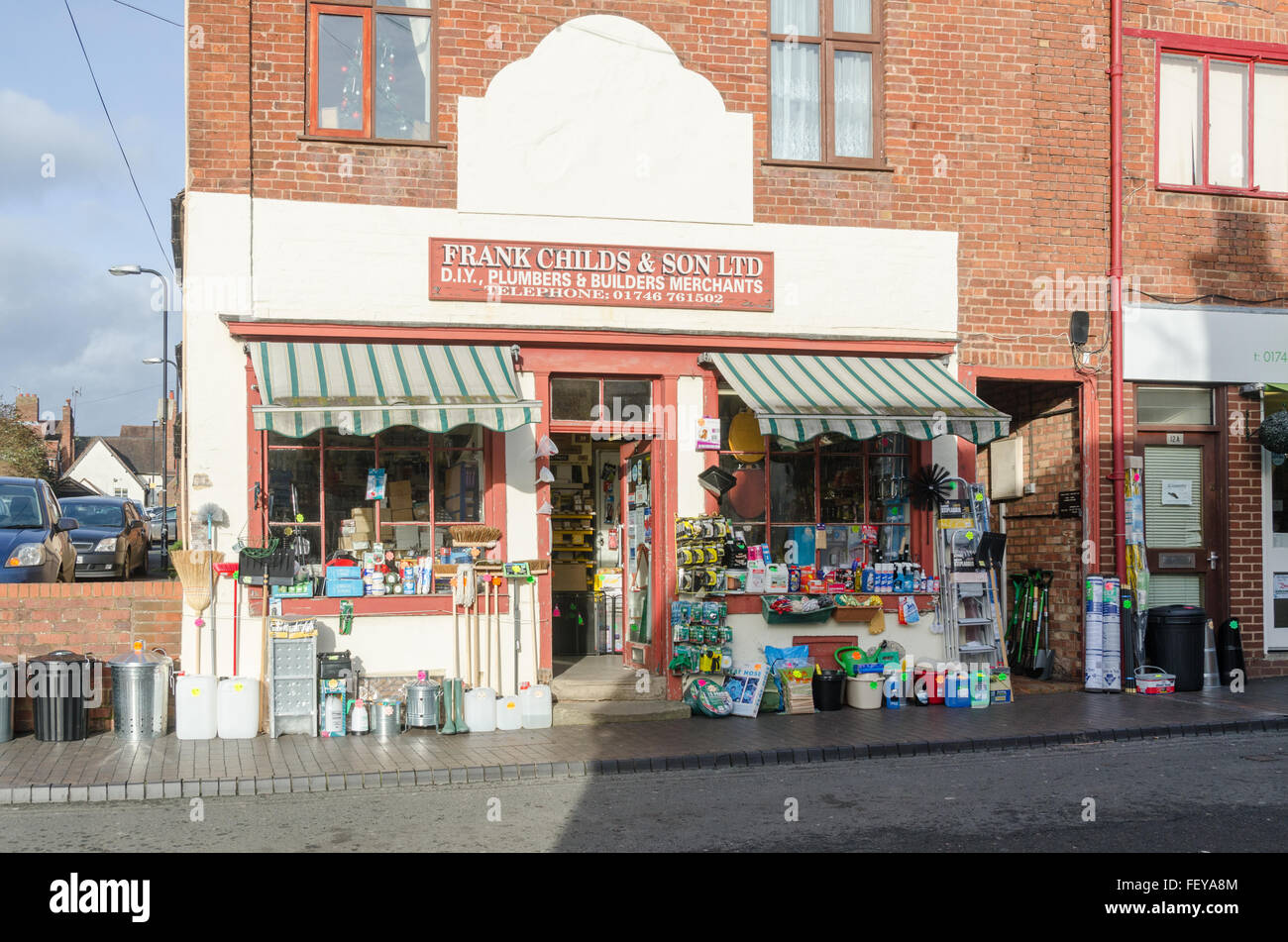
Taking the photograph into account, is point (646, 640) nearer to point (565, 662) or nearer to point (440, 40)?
point (565, 662)

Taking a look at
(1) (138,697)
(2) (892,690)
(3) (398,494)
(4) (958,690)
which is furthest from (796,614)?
(1) (138,697)

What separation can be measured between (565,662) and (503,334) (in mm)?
3727

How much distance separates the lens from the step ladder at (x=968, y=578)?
1335cm

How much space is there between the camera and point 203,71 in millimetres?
12023

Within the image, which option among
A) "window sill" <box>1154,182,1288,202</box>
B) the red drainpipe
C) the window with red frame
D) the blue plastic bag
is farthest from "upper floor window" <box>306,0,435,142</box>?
"window sill" <box>1154,182,1288,202</box>

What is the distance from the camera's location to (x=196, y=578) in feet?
37.2

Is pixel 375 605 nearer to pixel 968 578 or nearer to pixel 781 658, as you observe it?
pixel 781 658

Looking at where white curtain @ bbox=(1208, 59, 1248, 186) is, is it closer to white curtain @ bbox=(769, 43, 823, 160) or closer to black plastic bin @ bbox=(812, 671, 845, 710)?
white curtain @ bbox=(769, 43, 823, 160)

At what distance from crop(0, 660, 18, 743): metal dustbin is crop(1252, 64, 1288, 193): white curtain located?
550 inches

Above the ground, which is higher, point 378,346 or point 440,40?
point 440,40

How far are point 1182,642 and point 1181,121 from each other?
587 cm

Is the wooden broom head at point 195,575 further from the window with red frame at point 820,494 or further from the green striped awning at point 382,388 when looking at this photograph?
the window with red frame at point 820,494

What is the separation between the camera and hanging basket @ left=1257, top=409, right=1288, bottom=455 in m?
14.0
